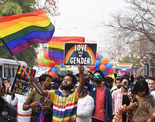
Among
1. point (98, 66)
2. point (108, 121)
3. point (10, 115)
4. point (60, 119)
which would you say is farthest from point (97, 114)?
point (98, 66)

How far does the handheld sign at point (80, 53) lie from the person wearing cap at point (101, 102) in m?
0.77

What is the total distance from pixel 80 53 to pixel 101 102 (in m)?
1.56

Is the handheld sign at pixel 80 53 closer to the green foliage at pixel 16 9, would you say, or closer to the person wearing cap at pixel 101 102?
the person wearing cap at pixel 101 102

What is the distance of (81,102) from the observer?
229 inches

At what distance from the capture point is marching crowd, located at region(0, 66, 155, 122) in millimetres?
4141

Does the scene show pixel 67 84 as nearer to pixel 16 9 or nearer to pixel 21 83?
pixel 21 83

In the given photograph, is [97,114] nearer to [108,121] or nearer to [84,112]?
[108,121]

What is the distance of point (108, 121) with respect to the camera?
6.32 meters

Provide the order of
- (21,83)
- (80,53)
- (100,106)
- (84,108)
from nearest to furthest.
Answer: (84,108) → (100,106) → (21,83) → (80,53)

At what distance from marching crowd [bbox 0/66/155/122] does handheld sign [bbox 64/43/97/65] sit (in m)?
0.70

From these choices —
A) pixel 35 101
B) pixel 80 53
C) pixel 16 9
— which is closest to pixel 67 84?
pixel 35 101

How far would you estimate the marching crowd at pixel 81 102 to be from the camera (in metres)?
4.14

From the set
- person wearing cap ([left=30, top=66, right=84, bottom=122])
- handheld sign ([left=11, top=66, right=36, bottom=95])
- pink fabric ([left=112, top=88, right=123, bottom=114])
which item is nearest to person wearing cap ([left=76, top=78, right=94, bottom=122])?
person wearing cap ([left=30, top=66, right=84, bottom=122])

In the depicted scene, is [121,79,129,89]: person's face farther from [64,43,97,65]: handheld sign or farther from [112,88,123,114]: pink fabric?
[64,43,97,65]: handheld sign
